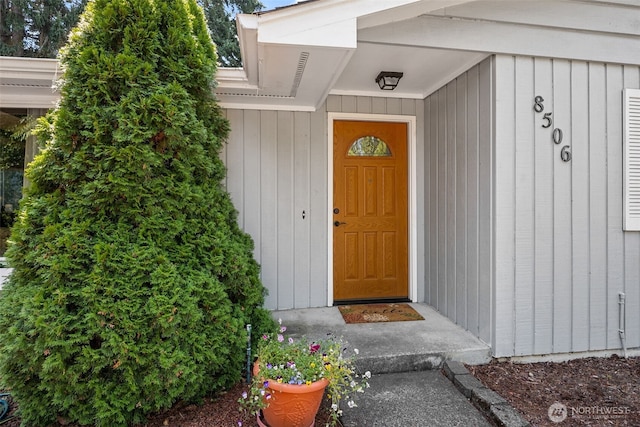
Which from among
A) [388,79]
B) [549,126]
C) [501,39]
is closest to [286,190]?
[388,79]

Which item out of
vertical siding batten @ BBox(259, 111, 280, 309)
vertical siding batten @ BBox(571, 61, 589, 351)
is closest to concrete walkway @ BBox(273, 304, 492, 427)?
vertical siding batten @ BBox(259, 111, 280, 309)

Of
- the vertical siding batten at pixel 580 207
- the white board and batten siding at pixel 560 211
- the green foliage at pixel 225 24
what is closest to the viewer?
the white board and batten siding at pixel 560 211

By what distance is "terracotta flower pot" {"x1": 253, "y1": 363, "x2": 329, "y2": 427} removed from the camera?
1860 millimetres

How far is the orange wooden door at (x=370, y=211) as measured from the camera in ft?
12.8

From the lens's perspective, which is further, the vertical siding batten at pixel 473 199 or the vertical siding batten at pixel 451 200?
the vertical siding batten at pixel 451 200

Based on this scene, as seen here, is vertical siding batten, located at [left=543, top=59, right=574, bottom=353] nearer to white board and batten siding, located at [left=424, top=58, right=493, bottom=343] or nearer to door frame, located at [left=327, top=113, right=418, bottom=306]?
white board and batten siding, located at [left=424, top=58, right=493, bottom=343]

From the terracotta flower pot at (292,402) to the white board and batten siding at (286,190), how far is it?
6.04ft

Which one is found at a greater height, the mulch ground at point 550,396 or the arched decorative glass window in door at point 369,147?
the arched decorative glass window in door at point 369,147

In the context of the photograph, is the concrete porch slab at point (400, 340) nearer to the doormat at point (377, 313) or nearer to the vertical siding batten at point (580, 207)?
the doormat at point (377, 313)

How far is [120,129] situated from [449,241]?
9.27 ft

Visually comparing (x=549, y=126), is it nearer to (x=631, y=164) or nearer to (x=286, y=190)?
(x=631, y=164)

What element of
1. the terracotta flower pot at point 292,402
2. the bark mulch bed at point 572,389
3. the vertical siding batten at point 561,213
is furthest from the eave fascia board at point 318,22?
the bark mulch bed at point 572,389

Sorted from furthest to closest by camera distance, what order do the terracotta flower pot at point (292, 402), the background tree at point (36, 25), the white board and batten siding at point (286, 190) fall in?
1. the background tree at point (36, 25)
2. the white board and batten siding at point (286, 190)
3. the terracotta flower pot at point (292, 402)

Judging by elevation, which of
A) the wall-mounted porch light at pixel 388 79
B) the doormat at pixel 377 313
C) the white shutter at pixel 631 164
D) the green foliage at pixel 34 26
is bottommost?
the doormat at pixel 377 313
